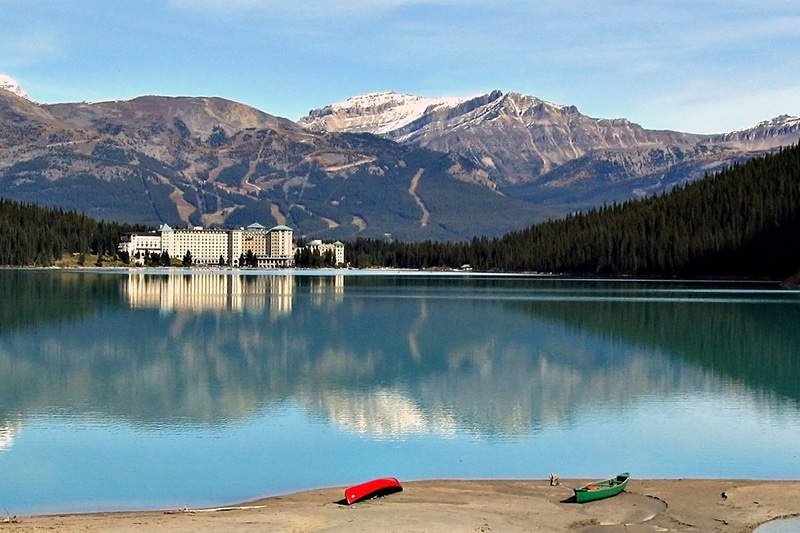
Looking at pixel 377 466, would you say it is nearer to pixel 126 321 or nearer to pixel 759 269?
pixel 126 321

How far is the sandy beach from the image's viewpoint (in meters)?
22.1

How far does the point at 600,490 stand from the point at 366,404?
52.9 feet

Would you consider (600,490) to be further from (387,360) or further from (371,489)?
(387,360)

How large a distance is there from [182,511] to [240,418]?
507 inches

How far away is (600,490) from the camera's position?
24.5 m

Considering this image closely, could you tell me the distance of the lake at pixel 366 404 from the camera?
2862cm

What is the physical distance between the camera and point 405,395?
41.9m

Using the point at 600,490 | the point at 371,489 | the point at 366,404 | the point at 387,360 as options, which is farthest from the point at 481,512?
the point at 387,360

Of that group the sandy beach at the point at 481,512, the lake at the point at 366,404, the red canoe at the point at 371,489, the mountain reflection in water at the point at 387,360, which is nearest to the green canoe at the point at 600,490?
the sandy beach at the point at 481,512

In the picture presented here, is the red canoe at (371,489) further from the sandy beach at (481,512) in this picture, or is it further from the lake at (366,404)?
the lake at (366,404)

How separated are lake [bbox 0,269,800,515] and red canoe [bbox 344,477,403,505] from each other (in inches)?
96.1

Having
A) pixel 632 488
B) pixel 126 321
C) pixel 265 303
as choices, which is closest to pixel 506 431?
pixel 632 488

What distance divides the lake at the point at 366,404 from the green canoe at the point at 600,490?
317 cm

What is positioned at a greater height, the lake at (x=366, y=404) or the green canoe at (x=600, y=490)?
the green canoe at (x=600, y=490)
